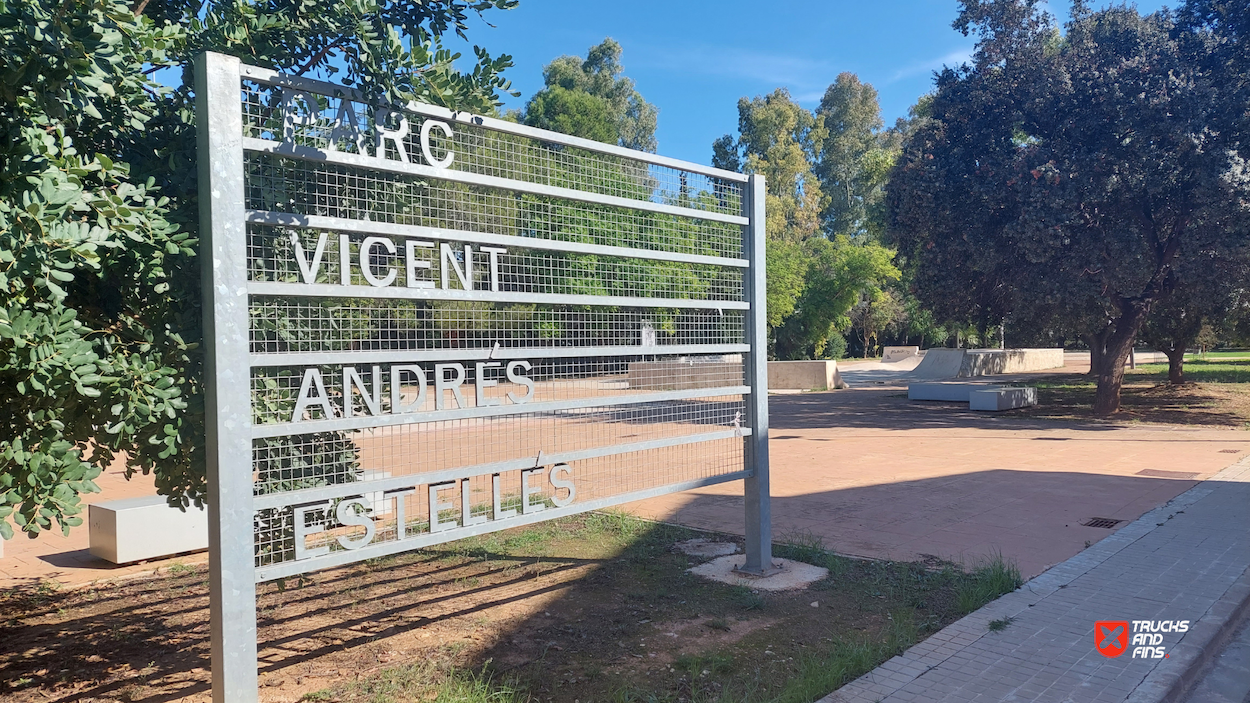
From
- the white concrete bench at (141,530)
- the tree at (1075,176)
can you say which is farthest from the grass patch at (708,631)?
the tree at (1075,176)

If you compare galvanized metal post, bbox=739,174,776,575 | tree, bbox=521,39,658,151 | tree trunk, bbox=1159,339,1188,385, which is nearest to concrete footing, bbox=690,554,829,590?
galvanized metal post, bbox=739,174,776,575

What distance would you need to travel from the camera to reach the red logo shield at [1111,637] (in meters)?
4.53

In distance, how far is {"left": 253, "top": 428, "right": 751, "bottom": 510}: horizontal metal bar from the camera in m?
3.65

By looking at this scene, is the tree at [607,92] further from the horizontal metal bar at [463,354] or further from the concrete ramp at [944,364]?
the horizontal metal bar at [463,354]

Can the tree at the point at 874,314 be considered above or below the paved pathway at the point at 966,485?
above

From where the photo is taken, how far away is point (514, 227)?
15.5 ft

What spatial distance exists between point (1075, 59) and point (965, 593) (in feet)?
51.2

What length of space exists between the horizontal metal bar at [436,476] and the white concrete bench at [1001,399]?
51.6 feet

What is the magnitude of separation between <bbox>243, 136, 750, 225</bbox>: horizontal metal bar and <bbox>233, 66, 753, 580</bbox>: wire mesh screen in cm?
1

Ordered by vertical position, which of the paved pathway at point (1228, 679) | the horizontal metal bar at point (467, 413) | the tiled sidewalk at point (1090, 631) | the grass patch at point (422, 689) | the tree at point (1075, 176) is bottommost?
the paved pathway at point (1228, 679)

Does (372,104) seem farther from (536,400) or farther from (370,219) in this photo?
(536,400)

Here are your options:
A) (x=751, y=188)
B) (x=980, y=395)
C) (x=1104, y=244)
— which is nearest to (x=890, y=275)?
(x=980, y=395)

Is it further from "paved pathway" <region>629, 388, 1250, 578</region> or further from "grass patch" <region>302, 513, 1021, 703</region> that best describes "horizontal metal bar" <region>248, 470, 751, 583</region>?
"paved pathway" <region>629, 388, 1250, 578</region>

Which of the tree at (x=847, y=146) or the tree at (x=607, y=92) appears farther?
the tree at (x=847, y=146)
